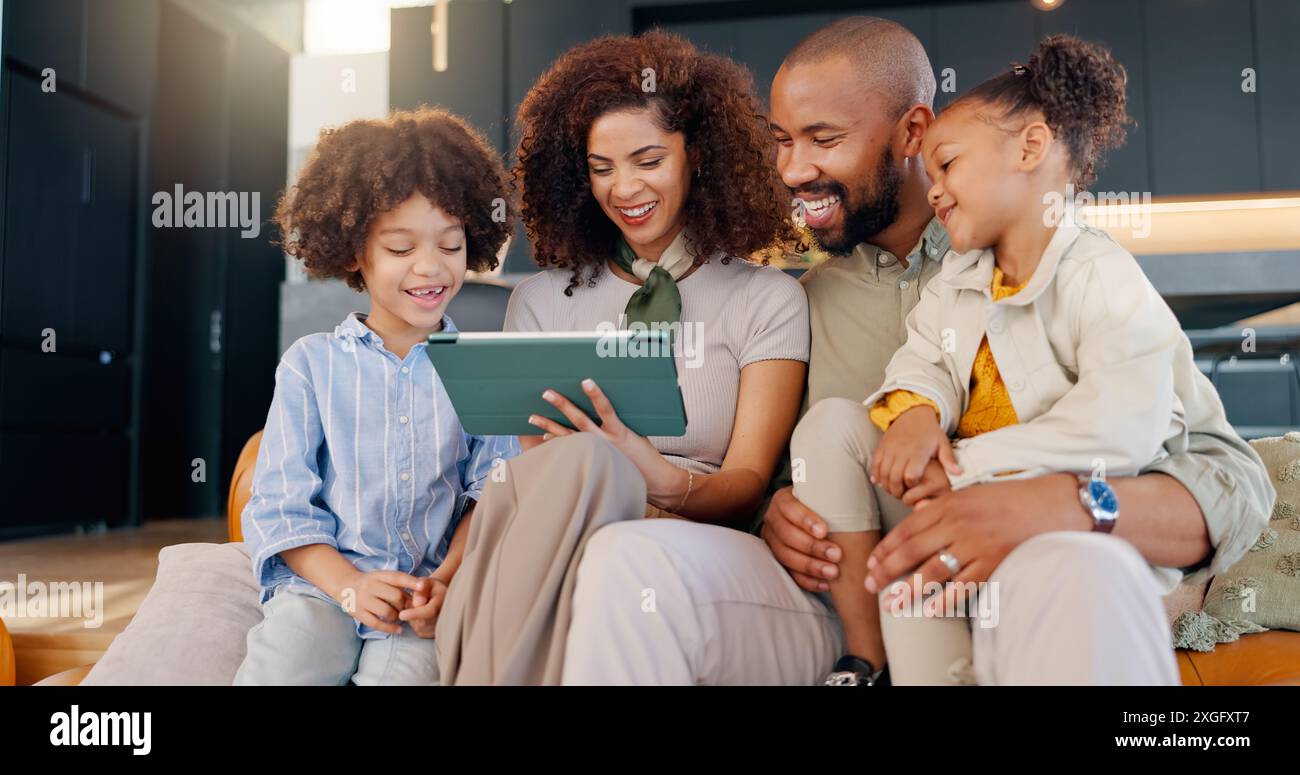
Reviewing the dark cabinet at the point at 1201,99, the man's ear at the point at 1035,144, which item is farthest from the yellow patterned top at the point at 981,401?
the dark cabinet at the point at 1201,99

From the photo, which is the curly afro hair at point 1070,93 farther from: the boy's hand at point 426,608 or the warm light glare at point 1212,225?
the warm light glare at point 1212,225

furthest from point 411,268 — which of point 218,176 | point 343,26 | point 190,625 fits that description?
point 343,26

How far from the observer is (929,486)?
1.14 meters

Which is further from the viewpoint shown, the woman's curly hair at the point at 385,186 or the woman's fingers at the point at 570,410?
the woman's curly hair at the point at 385,186

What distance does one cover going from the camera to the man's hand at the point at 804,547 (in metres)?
1.19

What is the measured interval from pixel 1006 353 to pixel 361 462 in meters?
0.88

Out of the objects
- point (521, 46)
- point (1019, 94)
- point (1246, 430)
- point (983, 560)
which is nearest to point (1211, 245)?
point (1246, 430)

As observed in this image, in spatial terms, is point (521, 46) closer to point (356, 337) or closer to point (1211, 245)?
point (1211, 245)

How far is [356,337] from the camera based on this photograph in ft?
5.02

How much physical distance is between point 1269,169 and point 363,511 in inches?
190

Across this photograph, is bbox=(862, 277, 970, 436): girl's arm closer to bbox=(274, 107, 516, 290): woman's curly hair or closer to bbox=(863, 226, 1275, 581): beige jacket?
bbox=(863, 226, 1275, 581): beige jacket

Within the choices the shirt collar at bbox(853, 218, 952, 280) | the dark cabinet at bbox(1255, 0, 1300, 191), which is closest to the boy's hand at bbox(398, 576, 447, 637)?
the shirt collar at bbox(853, 218, 952, 280)

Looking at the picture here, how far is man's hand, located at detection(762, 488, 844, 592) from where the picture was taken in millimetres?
1189

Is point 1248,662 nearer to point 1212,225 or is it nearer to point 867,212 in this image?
point 867,212
